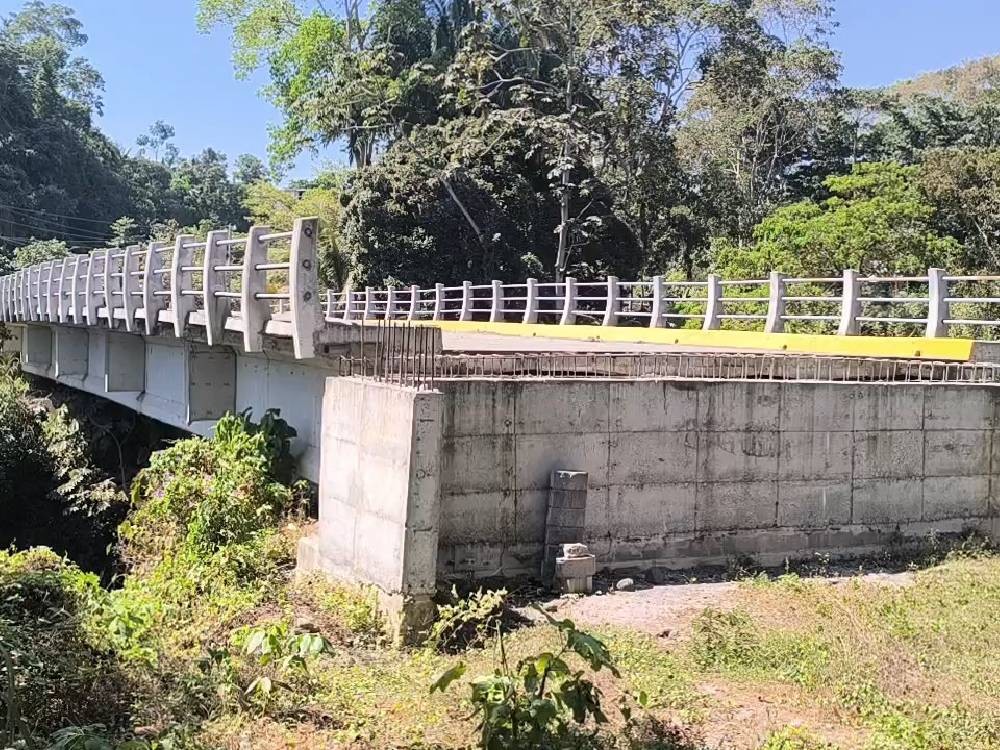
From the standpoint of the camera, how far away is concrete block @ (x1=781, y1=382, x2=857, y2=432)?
9242mm

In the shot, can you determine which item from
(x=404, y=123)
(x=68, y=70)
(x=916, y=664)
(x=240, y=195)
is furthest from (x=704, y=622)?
(x=68, y=70)

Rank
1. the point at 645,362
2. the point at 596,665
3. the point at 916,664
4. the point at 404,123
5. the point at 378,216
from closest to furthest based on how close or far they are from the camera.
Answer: the point at 596,665
the point at 916,664
the point at 645,362
the point at 378,216
the point at 404,123

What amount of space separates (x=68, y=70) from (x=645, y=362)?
10419cm

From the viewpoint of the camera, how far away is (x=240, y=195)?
8706cm

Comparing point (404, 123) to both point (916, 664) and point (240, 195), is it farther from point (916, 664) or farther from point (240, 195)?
point (240, 195)

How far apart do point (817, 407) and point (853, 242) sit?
1427cm

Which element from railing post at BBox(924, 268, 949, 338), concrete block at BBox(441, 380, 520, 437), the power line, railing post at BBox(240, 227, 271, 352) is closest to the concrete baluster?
railing post at BBox(924, 268, 949, 338)

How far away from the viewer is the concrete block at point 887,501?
9539 mm

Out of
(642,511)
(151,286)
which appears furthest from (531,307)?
(642,511)

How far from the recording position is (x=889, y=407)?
9.67m

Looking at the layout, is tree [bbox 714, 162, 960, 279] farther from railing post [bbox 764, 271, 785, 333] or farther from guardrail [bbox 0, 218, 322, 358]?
guardrail [bbox 0, 218, 322, 358]

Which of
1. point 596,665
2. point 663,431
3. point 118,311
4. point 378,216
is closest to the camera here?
point 596,665

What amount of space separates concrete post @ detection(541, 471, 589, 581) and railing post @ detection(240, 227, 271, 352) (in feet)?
12.3

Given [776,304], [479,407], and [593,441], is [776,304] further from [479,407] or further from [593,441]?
[479,407]
